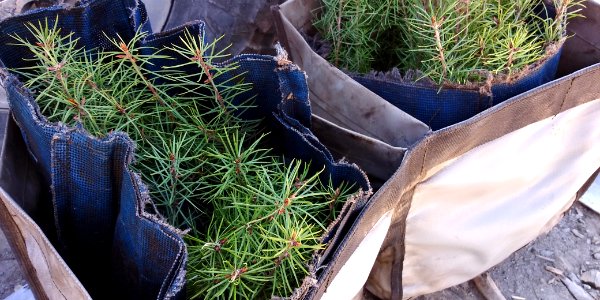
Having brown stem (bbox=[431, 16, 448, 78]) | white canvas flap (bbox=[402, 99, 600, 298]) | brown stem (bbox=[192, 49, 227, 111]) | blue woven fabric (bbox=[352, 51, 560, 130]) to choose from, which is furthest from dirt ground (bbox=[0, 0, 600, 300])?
brown stem (bbox=[192, 49, 227, 111])

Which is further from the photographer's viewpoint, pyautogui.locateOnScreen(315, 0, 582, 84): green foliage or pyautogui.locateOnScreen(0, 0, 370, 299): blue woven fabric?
pyautogui.locateOnScreen(315, 0, 582, 84): green foliage

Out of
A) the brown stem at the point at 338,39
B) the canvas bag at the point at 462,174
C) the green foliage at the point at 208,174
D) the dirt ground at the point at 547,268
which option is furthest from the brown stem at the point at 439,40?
the dirt ground at the point at 547,268

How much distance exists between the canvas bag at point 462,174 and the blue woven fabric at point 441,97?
49 millimetres

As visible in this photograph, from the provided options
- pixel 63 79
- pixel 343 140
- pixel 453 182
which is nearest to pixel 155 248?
pixel 63 79

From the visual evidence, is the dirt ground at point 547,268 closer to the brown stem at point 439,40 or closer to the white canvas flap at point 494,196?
the white canvas flap at point 494,196

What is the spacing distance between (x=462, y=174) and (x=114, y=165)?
641 mm

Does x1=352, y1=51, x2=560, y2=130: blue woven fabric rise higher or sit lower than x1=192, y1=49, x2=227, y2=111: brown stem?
lower

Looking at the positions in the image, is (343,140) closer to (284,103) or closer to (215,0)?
(284,103)

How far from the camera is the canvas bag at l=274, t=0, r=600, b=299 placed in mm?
945

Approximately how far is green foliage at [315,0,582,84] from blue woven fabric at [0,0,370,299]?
0.91ft

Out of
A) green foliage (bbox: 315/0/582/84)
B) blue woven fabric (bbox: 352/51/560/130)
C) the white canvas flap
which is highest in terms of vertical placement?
green foliage (bbox: 315/0/582/84)

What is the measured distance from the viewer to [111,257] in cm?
87

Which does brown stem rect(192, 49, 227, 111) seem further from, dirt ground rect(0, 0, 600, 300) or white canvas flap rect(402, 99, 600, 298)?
dirt ground rect(0, 0, 600, 300)

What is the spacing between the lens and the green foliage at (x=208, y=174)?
0.72 m
